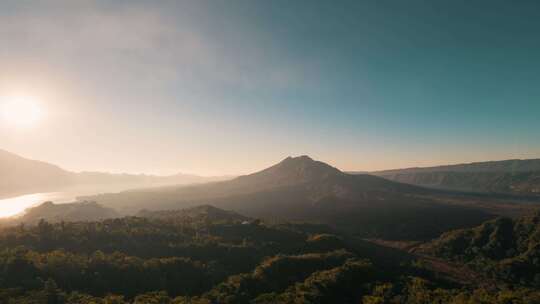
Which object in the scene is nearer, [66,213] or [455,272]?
[455,272]

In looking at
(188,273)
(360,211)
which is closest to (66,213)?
(188,273)

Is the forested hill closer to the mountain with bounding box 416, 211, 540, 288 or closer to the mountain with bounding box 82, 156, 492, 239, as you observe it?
the mountain with bounding box 416, 211, 540, 288

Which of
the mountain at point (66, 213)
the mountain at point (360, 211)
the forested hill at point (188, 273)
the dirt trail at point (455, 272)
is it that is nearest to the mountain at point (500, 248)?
the dirt trail at point (455, 272)

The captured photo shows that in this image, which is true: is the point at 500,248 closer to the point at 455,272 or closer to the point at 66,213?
the point at 455,272

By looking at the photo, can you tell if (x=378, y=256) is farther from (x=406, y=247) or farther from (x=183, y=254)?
(x=183, y=254)

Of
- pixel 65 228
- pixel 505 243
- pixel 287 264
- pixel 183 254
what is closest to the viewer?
pixel 287 264

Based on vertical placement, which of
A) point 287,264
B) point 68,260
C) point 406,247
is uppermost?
point 68,260

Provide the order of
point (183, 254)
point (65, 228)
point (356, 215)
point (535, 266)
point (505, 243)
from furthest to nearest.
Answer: point (356, 215) → point (505, 243) → point (535, 266) → point (65, 228) → point (183, 254)

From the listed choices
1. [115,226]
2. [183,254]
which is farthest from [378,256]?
[115,226]
